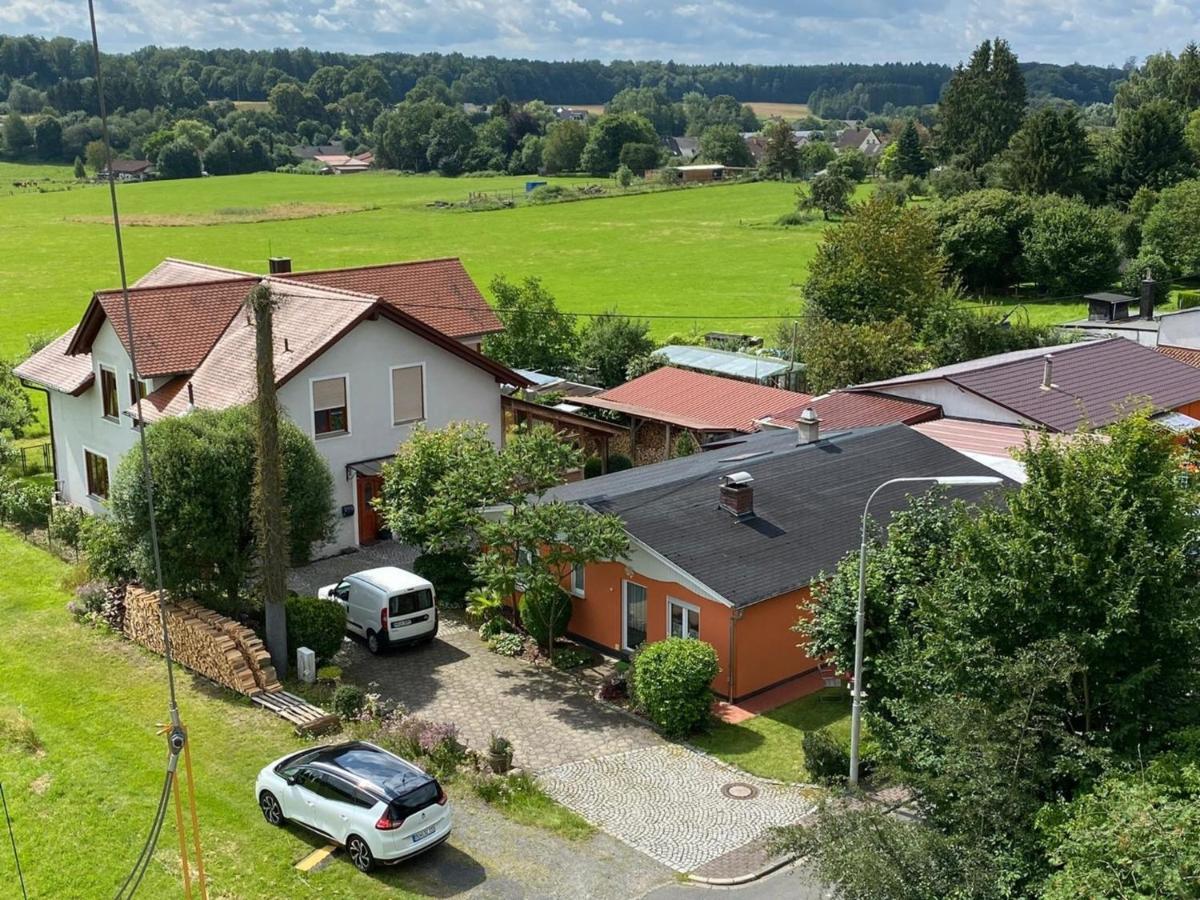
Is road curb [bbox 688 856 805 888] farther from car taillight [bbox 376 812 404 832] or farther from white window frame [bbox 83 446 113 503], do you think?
white window frame [bbox 83 446 113 503]

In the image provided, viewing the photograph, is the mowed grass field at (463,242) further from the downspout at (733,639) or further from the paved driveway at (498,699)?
the downspout at (733,639)

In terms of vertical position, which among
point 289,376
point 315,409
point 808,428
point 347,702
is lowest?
point 347,702

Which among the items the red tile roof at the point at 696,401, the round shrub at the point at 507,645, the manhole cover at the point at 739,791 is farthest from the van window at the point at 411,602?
the red tile roof at the point at 696,401

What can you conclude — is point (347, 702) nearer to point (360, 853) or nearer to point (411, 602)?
point (411, 602)

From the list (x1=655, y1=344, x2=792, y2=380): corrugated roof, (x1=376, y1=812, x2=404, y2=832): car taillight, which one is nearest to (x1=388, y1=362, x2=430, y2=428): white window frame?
(x1=655, y1=344, x2=792, y2=380): corrugated roof

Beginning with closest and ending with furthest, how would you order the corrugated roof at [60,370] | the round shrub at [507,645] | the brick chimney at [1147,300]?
the round shrub at [507,645]
the corrugated roof at [60,370]
the brick chimney at [1147,300]

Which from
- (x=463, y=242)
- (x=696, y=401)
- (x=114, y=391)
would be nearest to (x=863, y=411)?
(x=696, y=401)
